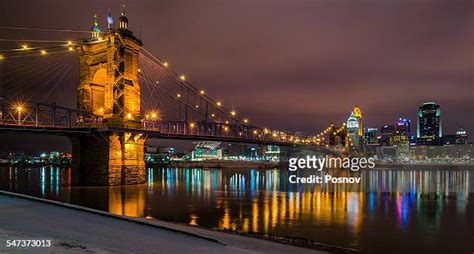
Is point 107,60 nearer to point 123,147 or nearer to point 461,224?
point 123,147

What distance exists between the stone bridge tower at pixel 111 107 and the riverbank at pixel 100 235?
92.0ft

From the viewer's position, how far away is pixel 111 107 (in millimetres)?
47625

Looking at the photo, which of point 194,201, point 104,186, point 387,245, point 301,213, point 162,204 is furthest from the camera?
point 104,186

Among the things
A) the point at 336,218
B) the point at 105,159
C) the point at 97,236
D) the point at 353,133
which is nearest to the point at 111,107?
the point at 105,159

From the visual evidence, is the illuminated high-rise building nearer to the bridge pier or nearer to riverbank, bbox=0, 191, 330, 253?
the bridge pier

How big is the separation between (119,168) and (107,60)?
41.9 ft

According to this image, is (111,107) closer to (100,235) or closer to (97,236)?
(100,235)

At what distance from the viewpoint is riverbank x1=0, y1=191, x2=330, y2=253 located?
35.9ft

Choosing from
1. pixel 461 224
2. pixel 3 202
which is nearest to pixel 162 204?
pixel 3 202

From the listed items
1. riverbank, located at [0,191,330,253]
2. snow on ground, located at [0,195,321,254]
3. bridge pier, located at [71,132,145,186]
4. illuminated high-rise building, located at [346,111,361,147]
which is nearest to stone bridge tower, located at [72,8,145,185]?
bridge pier, located at [71,132,145,186]

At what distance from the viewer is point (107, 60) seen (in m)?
48.4

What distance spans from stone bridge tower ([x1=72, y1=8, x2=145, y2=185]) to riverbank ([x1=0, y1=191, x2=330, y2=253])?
2804 cm

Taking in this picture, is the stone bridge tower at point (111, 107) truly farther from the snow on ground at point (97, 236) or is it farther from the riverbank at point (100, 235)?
the snow on ground at point (97, 236)

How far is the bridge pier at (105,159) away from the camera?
46406 millimetres
